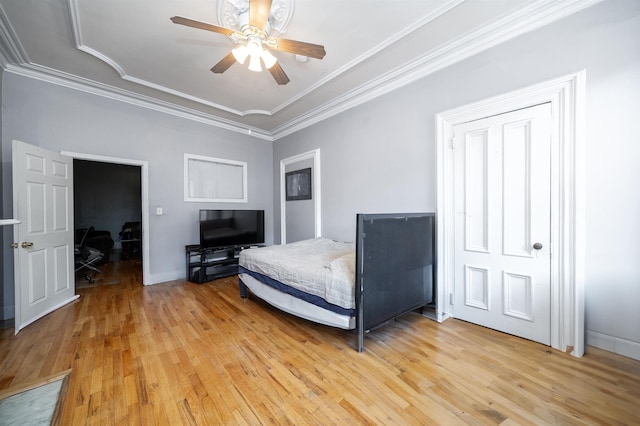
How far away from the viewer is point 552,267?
198cm

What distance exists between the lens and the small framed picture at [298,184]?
445 cm

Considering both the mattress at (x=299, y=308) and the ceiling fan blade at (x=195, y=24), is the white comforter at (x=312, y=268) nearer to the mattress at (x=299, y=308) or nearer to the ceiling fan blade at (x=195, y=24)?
the mattress at (x=299, y=308)

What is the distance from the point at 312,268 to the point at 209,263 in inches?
99.9

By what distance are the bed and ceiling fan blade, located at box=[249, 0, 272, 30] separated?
165cm

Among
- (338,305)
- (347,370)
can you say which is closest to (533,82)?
(338,305)

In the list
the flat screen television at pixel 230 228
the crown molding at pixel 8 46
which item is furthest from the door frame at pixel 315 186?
the crown molding at pixel 8 46

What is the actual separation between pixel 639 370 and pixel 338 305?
2114mm

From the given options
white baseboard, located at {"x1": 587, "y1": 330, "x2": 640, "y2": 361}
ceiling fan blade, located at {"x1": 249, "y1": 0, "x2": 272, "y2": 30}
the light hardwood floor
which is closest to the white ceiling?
ceiling fan blade, located at {"x1": 249, "y1": 0, "x2": 272, "y2": 30}

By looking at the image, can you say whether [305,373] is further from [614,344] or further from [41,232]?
[41,232]

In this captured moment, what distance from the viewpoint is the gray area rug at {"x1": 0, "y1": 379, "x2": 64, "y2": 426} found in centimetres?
134

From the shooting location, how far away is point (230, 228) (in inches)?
170

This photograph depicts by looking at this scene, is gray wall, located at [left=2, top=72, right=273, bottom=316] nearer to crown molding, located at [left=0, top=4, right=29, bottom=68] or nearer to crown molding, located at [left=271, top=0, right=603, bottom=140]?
crown molding, located at [left=0, top=4, right=29, bottom=68]

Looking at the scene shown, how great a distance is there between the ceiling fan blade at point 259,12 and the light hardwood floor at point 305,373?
2602 mm

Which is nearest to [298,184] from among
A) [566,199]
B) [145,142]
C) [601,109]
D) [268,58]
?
[145,142]
